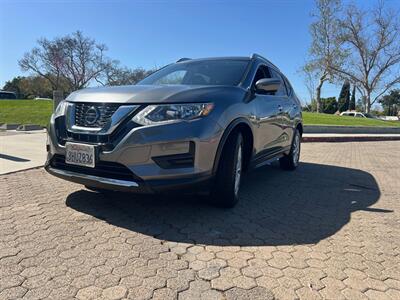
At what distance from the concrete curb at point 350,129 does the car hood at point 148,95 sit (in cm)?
1641

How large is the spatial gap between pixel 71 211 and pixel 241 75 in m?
2.53

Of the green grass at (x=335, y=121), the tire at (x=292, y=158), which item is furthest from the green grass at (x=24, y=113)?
the green grass at (x=335, y=121)

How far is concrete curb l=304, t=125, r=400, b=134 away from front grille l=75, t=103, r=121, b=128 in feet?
55.3

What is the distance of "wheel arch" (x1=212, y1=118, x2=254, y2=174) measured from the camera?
3592 mm

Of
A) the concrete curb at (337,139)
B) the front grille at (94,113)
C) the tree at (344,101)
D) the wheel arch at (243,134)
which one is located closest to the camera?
the front grille at (94,113)

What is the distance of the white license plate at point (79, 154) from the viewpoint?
11.0 ft

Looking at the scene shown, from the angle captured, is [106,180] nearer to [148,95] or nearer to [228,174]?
[148,95]

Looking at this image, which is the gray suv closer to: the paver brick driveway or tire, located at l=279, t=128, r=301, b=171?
the paver brick driveway

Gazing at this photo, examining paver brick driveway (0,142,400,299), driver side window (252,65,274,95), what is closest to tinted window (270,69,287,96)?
driver side window (252,65,274,95)

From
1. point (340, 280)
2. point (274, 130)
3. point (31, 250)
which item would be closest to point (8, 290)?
point (31, 250)

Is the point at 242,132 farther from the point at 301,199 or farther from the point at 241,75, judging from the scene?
the point at 301,199

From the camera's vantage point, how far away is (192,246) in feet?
9.97

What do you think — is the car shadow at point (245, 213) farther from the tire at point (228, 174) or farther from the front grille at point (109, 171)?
the front grille at point (109, 171)

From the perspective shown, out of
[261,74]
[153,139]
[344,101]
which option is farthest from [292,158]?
[344,101]
